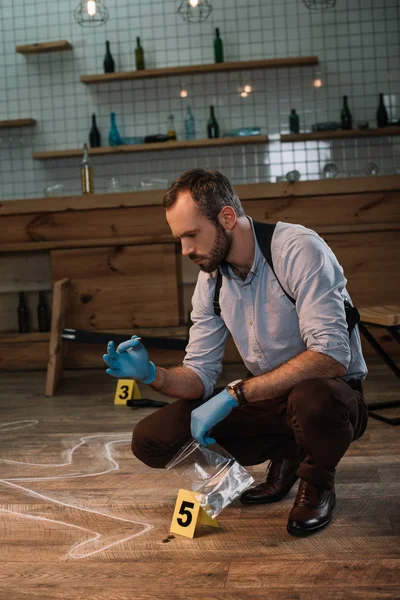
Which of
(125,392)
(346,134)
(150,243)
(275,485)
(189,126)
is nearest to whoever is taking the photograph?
(275,485)

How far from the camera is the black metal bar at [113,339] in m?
3.80

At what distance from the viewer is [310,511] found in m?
1.83

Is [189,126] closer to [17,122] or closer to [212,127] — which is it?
[212,127]

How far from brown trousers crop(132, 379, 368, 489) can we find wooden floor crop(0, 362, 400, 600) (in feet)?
0.47

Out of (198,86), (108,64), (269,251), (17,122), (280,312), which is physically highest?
(108,64)

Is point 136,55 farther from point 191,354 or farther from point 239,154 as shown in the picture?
point 191,354

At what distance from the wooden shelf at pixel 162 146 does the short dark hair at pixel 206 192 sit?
12.0 feet

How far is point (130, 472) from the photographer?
2.40m

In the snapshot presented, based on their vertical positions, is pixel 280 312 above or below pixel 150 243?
below

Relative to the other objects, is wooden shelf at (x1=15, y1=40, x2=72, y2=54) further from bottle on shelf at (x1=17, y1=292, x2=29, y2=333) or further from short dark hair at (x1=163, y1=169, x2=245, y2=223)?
short dark hair at (x1=163, y1=169, x2=245, y2=223)

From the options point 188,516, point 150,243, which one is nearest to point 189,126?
point 150,243

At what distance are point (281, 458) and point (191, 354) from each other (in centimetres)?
37

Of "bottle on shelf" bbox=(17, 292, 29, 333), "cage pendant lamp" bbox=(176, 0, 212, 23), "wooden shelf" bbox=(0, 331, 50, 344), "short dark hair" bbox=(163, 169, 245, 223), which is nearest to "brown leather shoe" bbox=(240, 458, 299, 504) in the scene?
"short dark hair" bbox=(163, 169, 245, 223)

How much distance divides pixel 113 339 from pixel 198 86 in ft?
8.83
